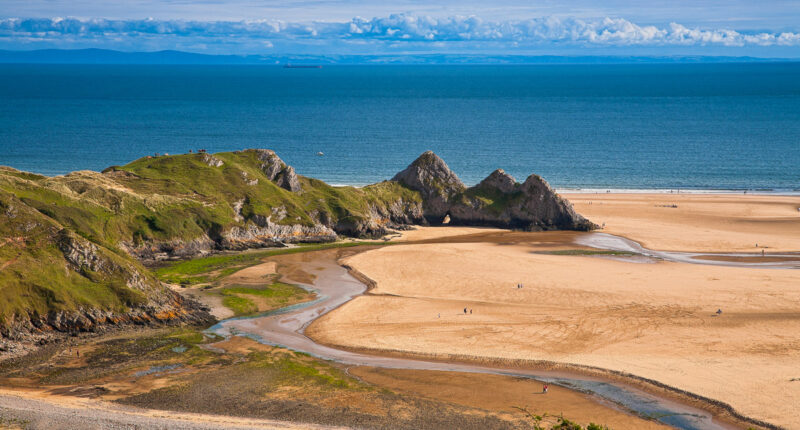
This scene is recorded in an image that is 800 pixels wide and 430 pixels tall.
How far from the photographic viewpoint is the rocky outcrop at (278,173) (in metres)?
84.3

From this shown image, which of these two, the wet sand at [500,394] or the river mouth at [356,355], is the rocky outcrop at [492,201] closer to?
the river mouth at [356,355]

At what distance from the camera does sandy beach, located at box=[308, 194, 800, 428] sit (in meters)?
42.8

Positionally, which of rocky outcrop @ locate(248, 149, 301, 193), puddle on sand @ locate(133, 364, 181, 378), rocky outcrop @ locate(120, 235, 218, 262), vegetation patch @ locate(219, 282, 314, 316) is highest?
rocky outcrop @ locate(248, 149, 301, 193)

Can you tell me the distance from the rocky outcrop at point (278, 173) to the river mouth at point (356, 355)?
1537cm

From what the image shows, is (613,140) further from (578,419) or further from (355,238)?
(578,419)

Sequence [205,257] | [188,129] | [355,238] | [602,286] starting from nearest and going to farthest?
[602,286]
[205,257]
[355,238]
[188,129]

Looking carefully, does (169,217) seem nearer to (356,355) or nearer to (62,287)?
(62,287)

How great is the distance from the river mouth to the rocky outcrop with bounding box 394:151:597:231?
20.3 metres

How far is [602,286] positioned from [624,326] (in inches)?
386

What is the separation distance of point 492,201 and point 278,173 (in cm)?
2607

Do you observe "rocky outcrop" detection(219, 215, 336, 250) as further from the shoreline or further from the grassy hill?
the shoreline

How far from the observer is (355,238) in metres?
80.2

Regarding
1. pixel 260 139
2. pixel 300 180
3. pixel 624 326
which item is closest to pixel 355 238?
pixel 300 180

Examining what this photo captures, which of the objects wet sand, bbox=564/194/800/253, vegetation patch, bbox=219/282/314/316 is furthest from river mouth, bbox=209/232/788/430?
wet sand, bbox=564/194/800/253
